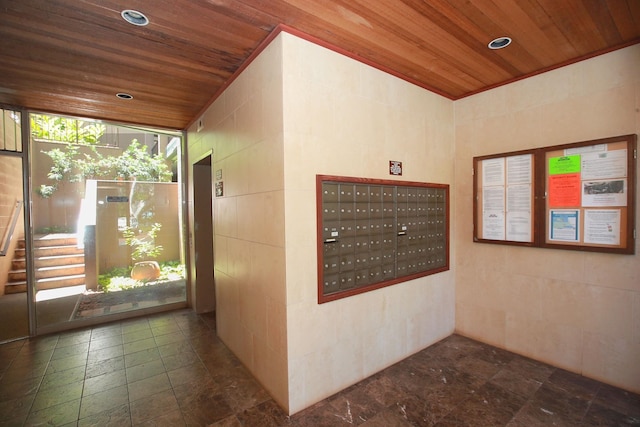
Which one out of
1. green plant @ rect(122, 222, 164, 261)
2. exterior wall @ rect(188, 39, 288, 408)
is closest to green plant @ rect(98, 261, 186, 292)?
green plant @ rect(122, 222, 164, 261)

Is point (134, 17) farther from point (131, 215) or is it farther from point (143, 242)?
point (143, 242)

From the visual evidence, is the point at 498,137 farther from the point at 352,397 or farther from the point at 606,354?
the point at 352,397

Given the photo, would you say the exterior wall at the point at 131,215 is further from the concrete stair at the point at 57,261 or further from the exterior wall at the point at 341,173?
the exterior wall at the point at 341,173

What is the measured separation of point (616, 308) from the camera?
2.16 m

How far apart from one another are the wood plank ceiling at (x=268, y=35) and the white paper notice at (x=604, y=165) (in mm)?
796

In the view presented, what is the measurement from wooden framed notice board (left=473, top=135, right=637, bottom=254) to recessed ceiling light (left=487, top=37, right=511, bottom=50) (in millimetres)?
974

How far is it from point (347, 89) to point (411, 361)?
2390 mm

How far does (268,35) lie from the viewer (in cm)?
191

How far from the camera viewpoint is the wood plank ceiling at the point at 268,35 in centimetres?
166

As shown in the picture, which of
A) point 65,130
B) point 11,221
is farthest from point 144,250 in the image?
point 65,130

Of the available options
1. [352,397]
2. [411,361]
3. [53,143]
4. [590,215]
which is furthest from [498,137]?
[53,143]

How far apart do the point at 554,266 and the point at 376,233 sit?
5.17ft

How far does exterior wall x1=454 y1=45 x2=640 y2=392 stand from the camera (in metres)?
2.13

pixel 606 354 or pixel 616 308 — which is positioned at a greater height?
pixel 616 308
